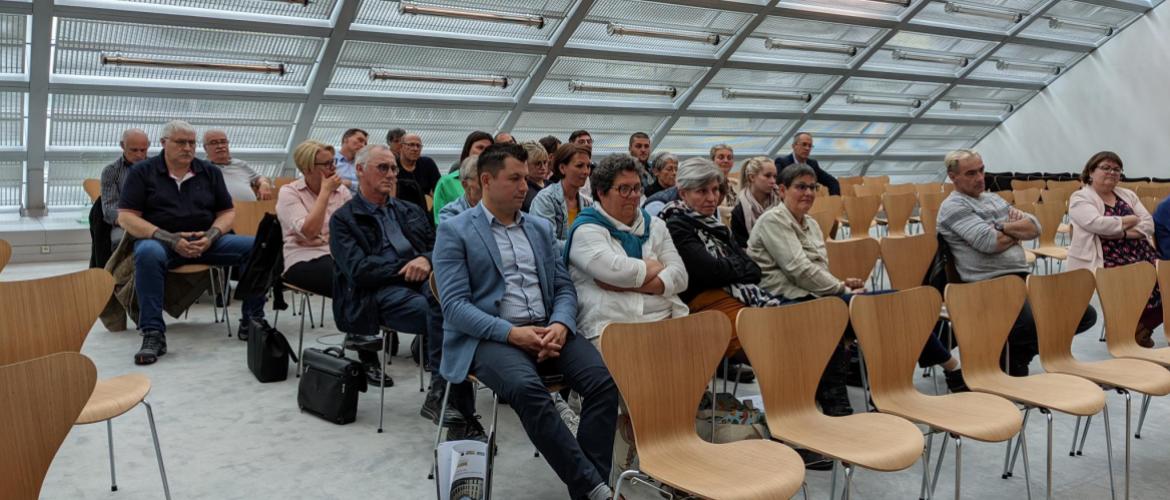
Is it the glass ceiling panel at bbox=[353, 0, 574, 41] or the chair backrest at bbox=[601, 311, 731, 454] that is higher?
the glass ceiling panel at bbox=[353, 0, 574, 41]

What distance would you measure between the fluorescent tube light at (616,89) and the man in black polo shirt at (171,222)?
5381mm

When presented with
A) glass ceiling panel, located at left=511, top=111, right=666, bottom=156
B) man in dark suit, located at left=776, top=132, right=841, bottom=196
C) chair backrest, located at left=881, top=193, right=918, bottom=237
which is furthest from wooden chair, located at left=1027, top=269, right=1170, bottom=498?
glass ceiling panel, located at left=511, top=111, right=666, bottom=156

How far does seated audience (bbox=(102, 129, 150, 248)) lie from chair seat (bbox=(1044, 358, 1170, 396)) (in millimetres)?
5490

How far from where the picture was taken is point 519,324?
352 cm

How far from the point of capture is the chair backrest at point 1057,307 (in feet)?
12.6

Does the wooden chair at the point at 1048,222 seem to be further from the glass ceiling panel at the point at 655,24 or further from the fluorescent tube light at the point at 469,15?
the fluorescent tube light at the point at 469,15

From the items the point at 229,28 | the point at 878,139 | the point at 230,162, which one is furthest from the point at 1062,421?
the point at 878,139

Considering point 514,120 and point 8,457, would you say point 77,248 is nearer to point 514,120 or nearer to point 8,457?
point 514,120

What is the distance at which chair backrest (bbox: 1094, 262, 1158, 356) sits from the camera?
4.09 m

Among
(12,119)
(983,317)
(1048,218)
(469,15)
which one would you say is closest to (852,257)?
(983,317)

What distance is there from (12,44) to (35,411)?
22.2 feet

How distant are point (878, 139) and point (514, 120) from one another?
21.6ft

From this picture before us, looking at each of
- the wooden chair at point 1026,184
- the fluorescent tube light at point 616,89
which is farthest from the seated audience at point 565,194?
the wooden chair at point 1026,184

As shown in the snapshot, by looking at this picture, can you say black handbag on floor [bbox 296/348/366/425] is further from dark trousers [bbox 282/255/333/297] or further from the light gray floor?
dark trousers [bbox 282/255/333/297]
